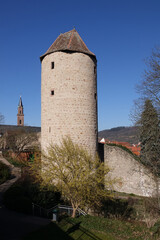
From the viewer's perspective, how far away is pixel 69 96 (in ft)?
45.2

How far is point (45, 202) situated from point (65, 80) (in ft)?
25.2

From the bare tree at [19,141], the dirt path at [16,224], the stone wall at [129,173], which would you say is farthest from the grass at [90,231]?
the bare tree at [19,141]

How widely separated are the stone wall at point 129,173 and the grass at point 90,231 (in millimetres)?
5775

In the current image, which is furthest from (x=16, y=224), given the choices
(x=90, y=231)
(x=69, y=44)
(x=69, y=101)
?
(x=69, y=44)

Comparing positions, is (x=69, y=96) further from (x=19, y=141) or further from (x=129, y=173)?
(x=19, y=141)

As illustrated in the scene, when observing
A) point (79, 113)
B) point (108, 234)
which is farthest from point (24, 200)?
point (79, 113)

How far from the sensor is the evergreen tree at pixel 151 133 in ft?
46.3

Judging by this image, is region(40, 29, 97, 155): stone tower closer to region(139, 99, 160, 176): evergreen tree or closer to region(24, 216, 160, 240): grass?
region(139, 99, 160, 176): evergreen tree

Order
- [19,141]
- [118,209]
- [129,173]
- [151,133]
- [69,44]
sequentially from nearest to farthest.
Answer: [118,209]
[151,133]
[69,44]
[129,173]
[19,141]

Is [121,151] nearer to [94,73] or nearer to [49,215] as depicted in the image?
[94,73]

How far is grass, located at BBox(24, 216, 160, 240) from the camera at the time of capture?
8.72 meters

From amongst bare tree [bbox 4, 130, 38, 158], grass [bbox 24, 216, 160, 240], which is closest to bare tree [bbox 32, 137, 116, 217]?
grass [bbox 24, 216, 160, 240]

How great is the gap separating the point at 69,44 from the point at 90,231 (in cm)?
1163

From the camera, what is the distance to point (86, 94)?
46.6ft
